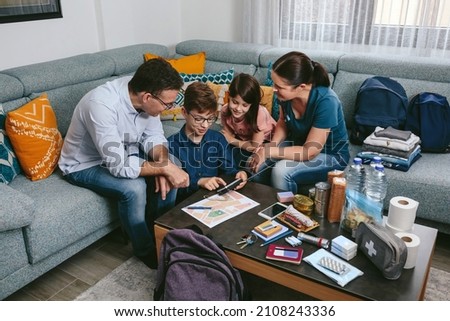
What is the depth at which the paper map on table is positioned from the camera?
1.68m

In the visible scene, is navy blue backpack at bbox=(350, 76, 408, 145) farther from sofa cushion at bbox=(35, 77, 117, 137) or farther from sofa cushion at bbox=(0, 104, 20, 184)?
sofa cushion at bbox=(0, 104, 20, 184)

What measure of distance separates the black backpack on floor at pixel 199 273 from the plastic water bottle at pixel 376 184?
0.63 metres

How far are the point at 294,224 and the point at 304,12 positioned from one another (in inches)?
80.4

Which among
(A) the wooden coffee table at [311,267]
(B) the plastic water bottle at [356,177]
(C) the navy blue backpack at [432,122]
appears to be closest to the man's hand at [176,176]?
(A) the wooden coffee table at [311,267]

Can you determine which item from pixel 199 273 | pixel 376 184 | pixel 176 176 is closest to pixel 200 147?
pixel 176 176

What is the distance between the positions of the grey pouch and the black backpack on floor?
48 centimetres

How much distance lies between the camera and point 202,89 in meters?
1.98

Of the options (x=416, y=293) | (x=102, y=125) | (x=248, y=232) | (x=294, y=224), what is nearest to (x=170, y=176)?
(x=102, y=125)

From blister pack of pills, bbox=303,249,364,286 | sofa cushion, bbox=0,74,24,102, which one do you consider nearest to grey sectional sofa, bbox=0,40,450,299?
sofa cushion, bbox=0,74,24,102

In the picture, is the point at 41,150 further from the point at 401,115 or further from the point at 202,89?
the point at 401,115

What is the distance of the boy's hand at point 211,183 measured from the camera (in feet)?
6.29

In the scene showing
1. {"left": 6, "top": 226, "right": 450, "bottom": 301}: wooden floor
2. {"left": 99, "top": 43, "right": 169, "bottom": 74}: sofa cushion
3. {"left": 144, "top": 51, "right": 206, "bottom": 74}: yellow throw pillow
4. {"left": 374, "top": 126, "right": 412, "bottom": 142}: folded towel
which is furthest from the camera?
{"left": 144, "top": 51, "right": 206, "bottom": 74}: yellow throw pillow

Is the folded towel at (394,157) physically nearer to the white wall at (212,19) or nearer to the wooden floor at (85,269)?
the wooden floor at (85,269)
